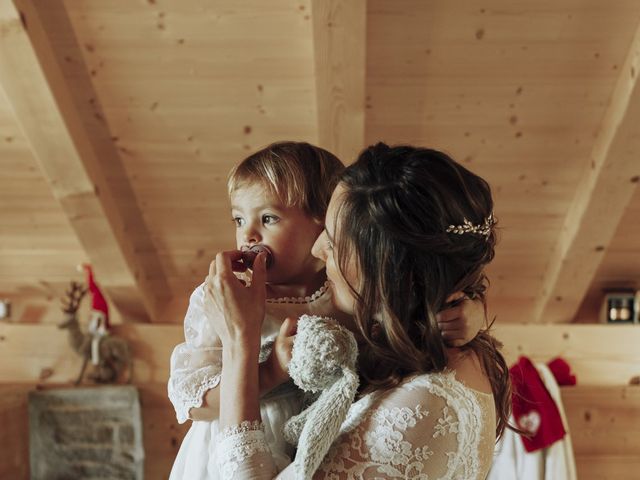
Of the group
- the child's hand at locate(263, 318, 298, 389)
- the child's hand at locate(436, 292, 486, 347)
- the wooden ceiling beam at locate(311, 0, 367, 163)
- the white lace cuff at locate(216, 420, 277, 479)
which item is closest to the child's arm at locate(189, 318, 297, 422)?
the child's hand at locate(263, 318, 298, 389)

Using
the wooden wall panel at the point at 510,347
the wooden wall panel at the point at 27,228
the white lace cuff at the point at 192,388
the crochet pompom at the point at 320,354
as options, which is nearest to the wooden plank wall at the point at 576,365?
the wooden wall panel at the point at 510,347

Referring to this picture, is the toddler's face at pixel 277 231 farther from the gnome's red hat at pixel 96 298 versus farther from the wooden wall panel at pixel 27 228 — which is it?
the gnome's red hat at pixel 96 298

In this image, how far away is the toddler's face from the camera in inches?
64.2

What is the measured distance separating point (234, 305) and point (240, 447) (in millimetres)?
229

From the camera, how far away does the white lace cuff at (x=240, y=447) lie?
1.21m

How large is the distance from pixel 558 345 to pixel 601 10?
200 centimetres

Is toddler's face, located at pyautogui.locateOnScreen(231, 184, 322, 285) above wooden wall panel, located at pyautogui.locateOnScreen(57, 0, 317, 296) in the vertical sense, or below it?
below

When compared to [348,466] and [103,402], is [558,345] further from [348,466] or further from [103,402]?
[348,466]

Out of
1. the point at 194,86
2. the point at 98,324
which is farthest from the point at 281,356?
the point at 98,324

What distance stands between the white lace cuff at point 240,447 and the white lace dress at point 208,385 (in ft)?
0.41

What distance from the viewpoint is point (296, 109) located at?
3.38 m

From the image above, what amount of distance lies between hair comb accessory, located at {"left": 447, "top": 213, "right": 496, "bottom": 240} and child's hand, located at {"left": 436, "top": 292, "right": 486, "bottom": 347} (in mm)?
116

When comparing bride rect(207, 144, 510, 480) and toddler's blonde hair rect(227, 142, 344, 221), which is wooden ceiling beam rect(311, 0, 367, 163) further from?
bride rect(207, 144, 510, 480)

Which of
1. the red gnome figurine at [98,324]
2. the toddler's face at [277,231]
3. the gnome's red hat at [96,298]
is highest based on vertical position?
the gnome's red hat at [96,298]
